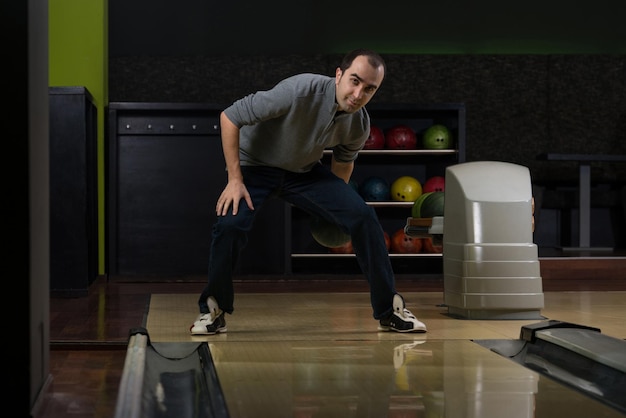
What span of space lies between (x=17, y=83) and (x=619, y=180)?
6236 millimetres

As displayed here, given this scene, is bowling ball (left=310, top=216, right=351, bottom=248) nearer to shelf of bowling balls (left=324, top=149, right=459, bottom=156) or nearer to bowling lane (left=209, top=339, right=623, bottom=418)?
bowling lane (left=209, top=339, right=623, bottom=418)

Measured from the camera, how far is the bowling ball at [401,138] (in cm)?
611

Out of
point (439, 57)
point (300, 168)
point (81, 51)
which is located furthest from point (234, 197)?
point (439, 57)

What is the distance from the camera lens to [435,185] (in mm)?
6145

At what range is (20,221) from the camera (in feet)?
5.81

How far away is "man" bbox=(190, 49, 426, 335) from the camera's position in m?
3.09

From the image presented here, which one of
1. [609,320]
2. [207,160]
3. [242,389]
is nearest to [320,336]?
[242,389]

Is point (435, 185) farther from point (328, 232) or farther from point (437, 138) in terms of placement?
point (328, 232)

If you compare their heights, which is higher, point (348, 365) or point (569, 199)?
point (569, 199)

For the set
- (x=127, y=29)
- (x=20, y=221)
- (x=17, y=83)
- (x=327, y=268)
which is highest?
(x=127, y=29)

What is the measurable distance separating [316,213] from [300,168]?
18 centimetres

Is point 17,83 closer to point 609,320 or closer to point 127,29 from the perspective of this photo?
point 609,320

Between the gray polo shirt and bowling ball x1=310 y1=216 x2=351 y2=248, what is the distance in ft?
0.80

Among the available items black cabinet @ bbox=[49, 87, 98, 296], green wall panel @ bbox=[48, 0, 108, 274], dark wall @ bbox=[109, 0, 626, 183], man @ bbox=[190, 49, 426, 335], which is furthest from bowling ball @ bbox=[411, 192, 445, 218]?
green wall panel @ bbox=[48, 0, 108, 274]
